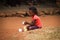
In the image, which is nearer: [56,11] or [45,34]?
[45,34]

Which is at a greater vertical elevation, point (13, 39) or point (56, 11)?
point (13, 39)

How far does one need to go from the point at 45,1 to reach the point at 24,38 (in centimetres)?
501

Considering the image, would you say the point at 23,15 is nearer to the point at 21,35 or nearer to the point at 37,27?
the point at 37,27

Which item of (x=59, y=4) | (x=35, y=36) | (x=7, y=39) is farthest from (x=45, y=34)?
(x=59, y=4)

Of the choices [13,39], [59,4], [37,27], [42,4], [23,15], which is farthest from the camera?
[42,4]

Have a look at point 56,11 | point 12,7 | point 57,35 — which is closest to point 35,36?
point 57,35

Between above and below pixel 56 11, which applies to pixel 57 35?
above

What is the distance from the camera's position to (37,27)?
4.14 metres

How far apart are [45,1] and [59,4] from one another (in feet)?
2.95

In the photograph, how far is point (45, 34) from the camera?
340 centimetres

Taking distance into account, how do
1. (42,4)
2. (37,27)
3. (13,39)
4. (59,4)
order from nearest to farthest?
(13,39), (37,27), (59,4), (42,4)

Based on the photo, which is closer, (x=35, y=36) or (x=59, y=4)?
(x=35, y=36)

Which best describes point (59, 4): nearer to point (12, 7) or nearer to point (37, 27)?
point (12, 7)

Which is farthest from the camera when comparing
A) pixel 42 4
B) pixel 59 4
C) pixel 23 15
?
pixel 42 4
